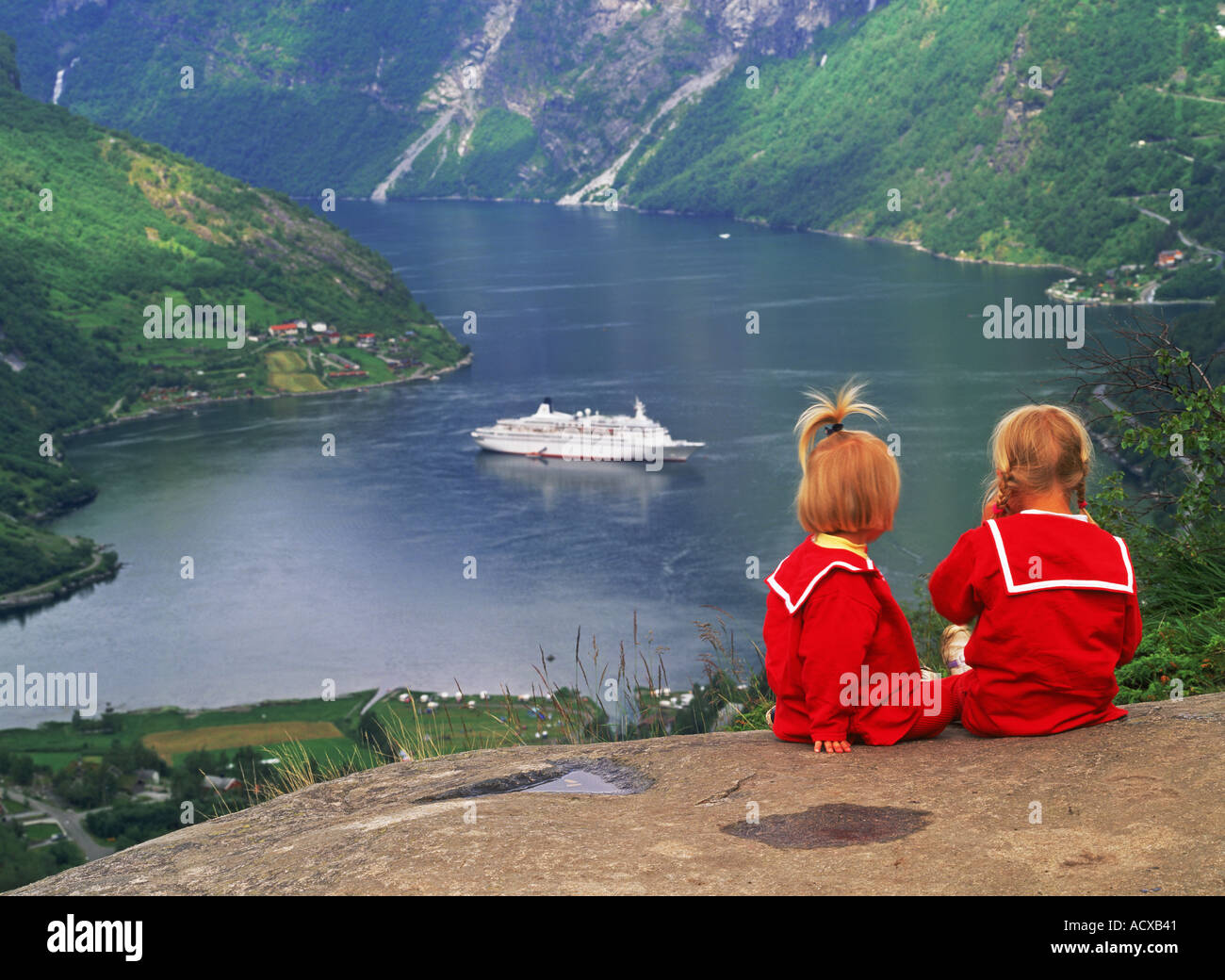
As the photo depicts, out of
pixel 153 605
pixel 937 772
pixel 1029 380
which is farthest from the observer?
pixel 1029 380

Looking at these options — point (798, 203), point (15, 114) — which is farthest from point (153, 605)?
point (798, 203)

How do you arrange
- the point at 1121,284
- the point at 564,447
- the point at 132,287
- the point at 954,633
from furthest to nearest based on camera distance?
the point at 132,287
the point at 1121,284
the point at 564,447
the point at 954,633

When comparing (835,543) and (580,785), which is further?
(580,785)

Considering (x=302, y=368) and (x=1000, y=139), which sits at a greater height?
(x=1000, y=139)

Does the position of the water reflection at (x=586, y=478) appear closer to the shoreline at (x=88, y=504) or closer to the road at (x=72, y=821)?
the shoreline at (x=88, y=504)

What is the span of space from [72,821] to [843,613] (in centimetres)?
3029

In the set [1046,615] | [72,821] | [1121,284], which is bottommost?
[72,821]

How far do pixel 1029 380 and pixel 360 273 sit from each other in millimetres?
58784

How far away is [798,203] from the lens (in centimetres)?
15812

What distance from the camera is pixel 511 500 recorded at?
54.2 meters

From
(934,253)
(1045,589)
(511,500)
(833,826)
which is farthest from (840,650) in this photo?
(934,253)

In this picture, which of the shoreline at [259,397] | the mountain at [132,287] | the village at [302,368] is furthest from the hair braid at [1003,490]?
the village at [302,368]

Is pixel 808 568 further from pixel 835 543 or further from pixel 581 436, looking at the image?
pixel 581 436
